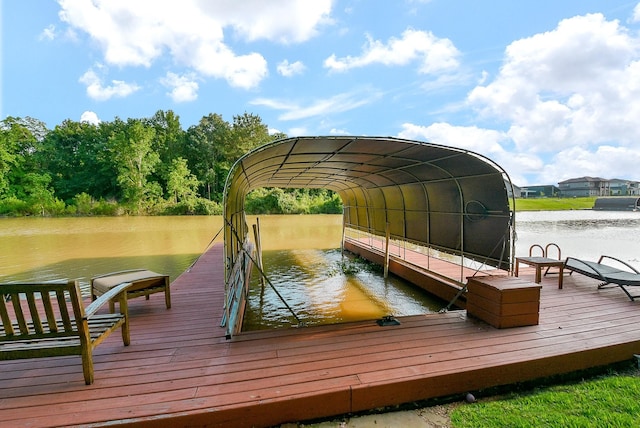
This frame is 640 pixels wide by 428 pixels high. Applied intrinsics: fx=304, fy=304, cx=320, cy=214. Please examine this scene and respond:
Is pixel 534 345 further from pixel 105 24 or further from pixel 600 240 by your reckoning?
pixel 600 240

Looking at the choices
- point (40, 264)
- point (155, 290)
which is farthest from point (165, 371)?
point (40, 264)

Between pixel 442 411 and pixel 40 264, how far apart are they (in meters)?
13.5

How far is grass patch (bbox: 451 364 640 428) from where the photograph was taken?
234cm

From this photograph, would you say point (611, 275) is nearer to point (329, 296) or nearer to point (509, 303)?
point (509, 303)

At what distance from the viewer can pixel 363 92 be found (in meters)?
22.3

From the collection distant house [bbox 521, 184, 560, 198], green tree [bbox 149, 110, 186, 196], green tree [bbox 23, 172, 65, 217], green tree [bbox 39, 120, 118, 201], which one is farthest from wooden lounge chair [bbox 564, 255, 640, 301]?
distant house [bbox 521, 184, 560, 198]

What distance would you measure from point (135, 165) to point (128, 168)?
793 mm

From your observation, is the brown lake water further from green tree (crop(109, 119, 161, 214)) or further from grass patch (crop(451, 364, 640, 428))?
green tree (crop(109, 119, 161, 214))

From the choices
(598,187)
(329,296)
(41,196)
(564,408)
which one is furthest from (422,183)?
(598,187)

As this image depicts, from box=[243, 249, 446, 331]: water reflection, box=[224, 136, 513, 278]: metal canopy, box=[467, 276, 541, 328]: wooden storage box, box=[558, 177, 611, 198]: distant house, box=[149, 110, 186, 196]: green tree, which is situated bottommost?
box=[243, 249, 446, 331]: water reflection

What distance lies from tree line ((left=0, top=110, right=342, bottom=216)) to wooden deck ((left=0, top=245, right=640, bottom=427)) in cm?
3151

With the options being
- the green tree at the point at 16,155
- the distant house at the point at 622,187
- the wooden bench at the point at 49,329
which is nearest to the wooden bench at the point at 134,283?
the wooden bench at the point at 49,329

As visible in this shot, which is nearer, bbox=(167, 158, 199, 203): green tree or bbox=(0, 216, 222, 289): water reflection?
bbox=(0, 216, 222, 289): water reflection

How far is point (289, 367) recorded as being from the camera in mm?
2875
